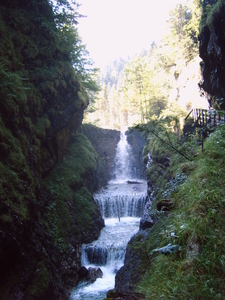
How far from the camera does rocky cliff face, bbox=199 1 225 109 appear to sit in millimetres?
10383

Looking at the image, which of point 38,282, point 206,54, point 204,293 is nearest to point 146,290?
point 204,293

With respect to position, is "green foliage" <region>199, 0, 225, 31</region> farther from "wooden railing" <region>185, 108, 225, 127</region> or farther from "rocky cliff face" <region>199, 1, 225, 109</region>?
"wooden railing" <region>185, 108, 225, 127</region>

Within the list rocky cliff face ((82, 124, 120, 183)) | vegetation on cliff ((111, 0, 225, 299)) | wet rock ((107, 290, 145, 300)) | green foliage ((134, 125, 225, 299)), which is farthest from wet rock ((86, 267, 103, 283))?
rocky cliff face ((82, 124, 120, 183))

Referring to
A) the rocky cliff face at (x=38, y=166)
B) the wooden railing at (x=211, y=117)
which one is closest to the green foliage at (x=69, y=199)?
the rocky cliff face at (x=38, y=166)

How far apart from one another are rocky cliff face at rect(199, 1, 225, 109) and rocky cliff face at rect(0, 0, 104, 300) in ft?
31.2

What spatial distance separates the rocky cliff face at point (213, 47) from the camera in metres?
10.4

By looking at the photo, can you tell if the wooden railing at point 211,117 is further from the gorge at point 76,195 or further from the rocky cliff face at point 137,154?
the rocky cliff face at point 137,154

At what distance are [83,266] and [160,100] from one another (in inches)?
975

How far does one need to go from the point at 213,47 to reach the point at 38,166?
37.5 feet

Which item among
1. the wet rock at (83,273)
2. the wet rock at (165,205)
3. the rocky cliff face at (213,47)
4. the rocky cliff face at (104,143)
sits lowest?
the wet rock at (83,273)

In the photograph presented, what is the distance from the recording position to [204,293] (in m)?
2.81

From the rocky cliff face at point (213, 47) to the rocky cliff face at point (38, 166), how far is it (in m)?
9.51

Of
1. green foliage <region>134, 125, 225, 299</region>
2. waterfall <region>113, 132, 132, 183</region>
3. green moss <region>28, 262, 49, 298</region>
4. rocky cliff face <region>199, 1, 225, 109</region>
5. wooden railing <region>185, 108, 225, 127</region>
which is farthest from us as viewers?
waterfall <region>113, 132, 132, 183</region>

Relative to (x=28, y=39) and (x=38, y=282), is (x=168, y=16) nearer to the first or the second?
(x=28, y=39)
